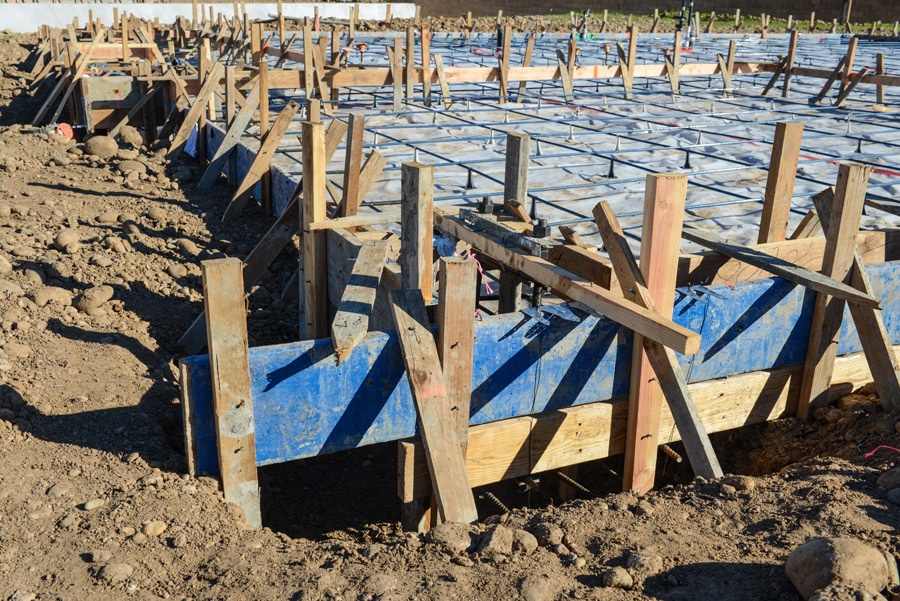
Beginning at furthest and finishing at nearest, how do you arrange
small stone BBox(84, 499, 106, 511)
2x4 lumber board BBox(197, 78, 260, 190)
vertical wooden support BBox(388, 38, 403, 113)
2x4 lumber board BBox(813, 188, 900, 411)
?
vertical wooden support BBox(388, 38, 403, 113) → 2x4 lumber board BBox(197, 78, 260, 190) → 2x4 lumber board BBox(813, 188, 900, 411) → small stone BBox(84, 499, 106, 511)

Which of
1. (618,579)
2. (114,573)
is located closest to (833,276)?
(618,579)

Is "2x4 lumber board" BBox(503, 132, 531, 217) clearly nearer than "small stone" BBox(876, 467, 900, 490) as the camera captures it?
Answer: No

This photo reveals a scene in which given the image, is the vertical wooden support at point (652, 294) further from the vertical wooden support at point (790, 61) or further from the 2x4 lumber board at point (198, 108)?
the vertical wooden support at point (790, 61)

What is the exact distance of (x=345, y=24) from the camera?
3206 centimetres

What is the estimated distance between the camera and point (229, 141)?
10117 mm

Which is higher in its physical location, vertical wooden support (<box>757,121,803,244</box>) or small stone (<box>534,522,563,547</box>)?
vertical wooden support (<box>757,121,803,244</box>)

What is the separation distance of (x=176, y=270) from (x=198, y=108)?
4.38m

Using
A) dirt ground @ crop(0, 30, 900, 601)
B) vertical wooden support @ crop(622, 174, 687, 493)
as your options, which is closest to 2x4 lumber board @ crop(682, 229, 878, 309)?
vertical wooden support @ crop(622, 174, 687, 493)

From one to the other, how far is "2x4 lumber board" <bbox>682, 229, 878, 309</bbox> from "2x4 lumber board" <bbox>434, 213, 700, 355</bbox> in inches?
45.0

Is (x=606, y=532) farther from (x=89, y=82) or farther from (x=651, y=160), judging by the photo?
(x=89, y=82)

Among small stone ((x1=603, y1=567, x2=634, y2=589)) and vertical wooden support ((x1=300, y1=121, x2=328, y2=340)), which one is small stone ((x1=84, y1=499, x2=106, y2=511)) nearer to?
small stone ((x1=603, y1=567, x2=634, y2=589))

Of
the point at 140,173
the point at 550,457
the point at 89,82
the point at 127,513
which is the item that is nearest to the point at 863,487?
the point at 550,457

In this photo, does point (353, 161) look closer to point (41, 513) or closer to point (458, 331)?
point (458, 331)

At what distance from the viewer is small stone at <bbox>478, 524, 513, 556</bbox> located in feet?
11.3
